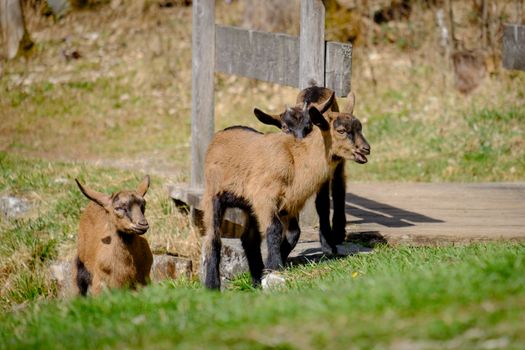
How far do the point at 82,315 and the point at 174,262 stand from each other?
3.78 metres

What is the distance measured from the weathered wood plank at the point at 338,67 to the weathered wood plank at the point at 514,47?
1740mm

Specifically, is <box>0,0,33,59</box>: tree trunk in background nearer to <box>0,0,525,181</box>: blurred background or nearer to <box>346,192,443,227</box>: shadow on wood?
<box>0,0,525,181</box>: blurred background

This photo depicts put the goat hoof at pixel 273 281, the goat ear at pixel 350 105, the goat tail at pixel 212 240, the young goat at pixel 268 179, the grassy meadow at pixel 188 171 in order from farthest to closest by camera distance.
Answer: the goat ear at pixel 350 105, the goat tail at pixel 212 240, the young goat at pixel 268 179, the goat hoof at pixel 273 281, the grassy meadow at pixel 188 171

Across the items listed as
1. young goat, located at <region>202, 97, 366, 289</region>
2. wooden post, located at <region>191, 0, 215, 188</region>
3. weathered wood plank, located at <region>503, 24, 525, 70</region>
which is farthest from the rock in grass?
weathered wood plank, located at <region>503, 24, 525, 70</region>

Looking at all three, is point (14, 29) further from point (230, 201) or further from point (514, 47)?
point (230, 201)

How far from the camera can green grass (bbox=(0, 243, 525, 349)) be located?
15.3 feet

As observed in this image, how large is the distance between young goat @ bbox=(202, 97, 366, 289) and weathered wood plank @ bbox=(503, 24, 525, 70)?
2.39 m

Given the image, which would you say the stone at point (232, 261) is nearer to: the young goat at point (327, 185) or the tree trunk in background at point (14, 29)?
the young goat at point (327, 185)

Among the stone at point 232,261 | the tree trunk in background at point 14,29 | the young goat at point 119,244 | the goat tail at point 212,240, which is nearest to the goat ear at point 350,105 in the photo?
the goat tail at point 212,240

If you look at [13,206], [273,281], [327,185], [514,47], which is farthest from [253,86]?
[273,281]

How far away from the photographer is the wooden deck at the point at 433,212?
8617mm

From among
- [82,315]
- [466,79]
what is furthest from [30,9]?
[82,315]

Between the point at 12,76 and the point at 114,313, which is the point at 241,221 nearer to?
the point at 114,313

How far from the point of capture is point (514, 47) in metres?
9.69
